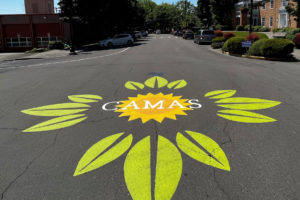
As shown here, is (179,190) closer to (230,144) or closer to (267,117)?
(230,144)

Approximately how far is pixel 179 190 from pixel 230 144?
1.72 m

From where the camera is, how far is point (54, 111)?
7.06 metres

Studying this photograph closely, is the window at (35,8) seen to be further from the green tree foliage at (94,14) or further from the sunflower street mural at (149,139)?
the sunflower street mural at (149,139)

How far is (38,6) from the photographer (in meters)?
56.4

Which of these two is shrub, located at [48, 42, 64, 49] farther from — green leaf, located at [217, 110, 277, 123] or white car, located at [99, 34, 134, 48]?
green leaf, located at [217, 110, 277, 123]

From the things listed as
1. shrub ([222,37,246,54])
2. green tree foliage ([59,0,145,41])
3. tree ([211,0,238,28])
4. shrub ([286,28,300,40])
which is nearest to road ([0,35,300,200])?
shrub ([222,37,246,54])

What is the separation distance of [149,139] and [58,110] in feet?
10.4

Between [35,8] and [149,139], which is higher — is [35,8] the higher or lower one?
the higher one

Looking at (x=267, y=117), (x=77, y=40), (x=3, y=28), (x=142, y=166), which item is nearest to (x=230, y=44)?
(x=267, y=117)

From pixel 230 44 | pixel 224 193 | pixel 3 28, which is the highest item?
pixel 3 28

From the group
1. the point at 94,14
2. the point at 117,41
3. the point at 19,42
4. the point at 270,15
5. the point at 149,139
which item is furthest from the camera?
the point at 270,15

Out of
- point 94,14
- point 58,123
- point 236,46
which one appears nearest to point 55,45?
point 94,14

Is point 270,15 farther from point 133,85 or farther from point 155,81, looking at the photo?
point 133,85

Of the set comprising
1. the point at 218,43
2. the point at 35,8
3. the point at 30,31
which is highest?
the point at 35,8
